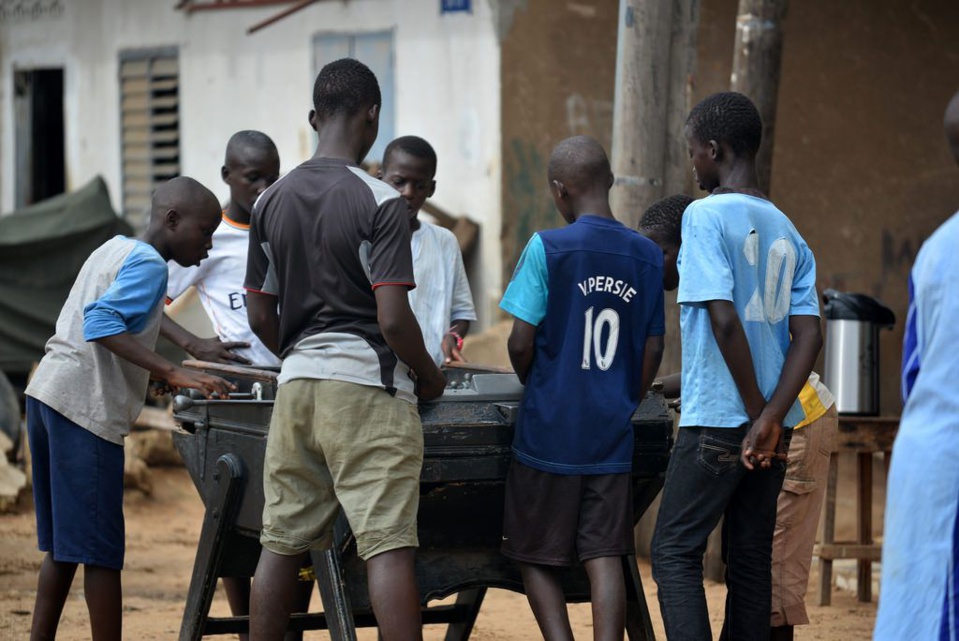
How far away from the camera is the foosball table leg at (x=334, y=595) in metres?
3.69

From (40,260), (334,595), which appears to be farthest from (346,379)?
(40,260)

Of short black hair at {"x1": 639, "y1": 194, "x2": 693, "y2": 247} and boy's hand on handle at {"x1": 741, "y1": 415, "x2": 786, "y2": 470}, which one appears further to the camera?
short black hair at {"x1": 639, "y1": 194, "x2": 693, "y2": 247}

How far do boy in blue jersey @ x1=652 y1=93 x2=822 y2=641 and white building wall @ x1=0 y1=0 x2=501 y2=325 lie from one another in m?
6.08

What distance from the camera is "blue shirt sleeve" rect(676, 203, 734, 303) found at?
3.63m

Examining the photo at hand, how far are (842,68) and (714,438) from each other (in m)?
6.82

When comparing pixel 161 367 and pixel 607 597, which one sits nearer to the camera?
pixel 607 597

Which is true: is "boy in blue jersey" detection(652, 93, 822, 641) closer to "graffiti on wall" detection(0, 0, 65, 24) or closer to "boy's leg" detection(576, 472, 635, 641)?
"boy's leg" detection(576, 472, 635, 641)

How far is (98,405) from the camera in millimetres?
4125

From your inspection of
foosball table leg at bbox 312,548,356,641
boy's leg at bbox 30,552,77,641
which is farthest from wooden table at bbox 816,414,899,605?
boy's leg at bbox 30,552,77,641

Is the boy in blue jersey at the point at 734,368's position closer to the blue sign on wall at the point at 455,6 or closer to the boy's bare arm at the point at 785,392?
the boy's bare arm at the point at 785,392

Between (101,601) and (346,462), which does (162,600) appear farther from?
(346,462)

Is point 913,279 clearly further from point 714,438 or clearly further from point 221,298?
point 221,298

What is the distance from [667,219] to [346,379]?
1.26 meters

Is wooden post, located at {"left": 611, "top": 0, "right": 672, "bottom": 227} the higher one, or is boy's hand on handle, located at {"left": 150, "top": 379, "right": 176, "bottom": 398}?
wooden post, located at {"left": 611, "top": 0, "right": 672, "bottom": 227}
